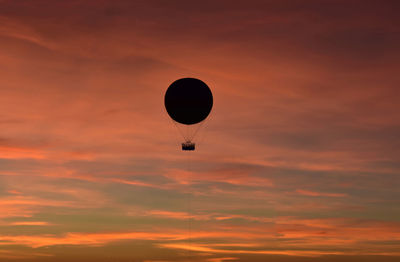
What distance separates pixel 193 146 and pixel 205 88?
8137 mm

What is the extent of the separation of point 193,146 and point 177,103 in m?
6.29

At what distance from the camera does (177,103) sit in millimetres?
141125

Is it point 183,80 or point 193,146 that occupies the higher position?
point 183,80

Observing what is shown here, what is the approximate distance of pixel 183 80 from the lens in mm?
141625

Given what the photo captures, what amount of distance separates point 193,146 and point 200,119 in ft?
13.3

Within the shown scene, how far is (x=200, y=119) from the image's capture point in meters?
142

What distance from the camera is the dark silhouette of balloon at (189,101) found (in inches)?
5541

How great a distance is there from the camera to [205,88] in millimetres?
141375

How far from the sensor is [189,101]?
462 ft

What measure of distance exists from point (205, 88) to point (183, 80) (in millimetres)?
3225

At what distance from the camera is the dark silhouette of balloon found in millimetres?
140750

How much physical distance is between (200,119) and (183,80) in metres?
5.85

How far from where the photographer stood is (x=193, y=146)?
140625mm
